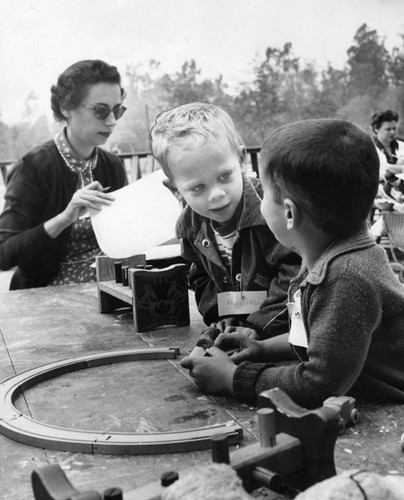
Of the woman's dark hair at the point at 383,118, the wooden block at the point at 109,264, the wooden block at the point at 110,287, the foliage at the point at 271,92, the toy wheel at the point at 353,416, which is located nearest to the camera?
the toy wheel at the point at 353,416

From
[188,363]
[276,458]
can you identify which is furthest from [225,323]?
[276,458]

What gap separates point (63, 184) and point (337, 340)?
208 cm

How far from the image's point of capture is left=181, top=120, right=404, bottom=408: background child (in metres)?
1.03

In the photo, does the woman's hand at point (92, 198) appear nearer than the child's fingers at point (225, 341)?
No

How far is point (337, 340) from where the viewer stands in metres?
1.02

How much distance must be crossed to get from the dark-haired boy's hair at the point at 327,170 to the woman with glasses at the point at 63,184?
1742 millimetres

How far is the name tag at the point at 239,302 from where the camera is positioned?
1.51 m

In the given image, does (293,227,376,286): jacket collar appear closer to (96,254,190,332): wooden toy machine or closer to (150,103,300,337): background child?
(150,103,300,337): background child

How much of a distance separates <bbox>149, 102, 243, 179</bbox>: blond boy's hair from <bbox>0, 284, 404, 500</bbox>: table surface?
1.40 ft

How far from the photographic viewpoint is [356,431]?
3.12ft

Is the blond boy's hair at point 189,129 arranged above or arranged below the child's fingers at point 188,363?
above

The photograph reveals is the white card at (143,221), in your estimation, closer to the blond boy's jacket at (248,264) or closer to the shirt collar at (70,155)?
the blond boy's jacket at (248,264)

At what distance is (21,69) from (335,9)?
15.5 ft

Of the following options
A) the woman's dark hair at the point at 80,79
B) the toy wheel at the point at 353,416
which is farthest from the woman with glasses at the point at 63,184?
the toy wheel at the point at 353,416
